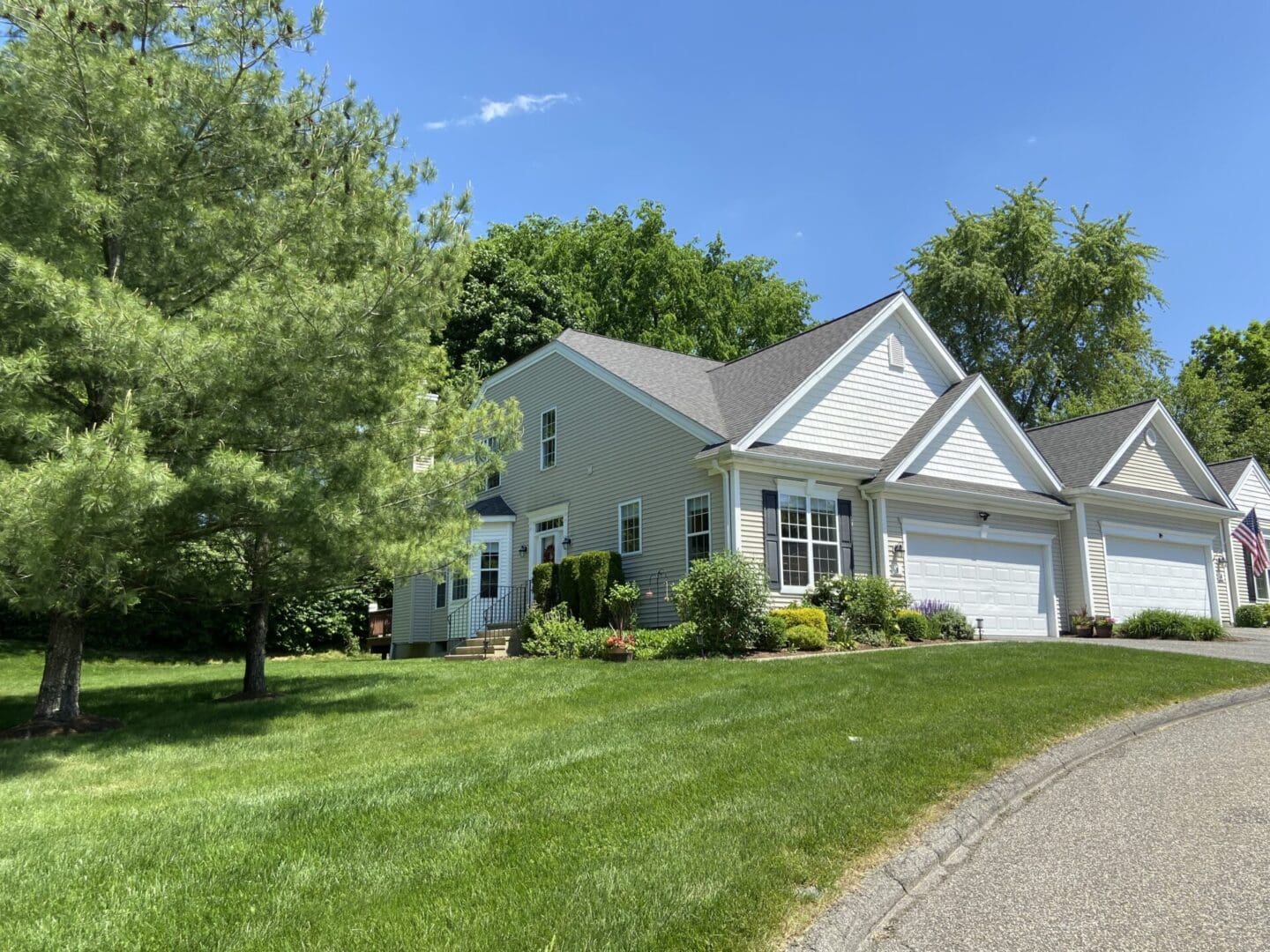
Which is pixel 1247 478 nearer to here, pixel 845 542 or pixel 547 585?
pixel 845 542

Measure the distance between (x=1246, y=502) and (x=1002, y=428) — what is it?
11396 millimetres

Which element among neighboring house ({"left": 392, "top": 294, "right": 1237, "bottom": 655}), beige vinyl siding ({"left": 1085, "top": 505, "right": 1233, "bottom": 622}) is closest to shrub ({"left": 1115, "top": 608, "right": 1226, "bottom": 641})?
beige vinyl siding ({"left": 1085, "top": 505, "right": 1233, "bottom": 622})

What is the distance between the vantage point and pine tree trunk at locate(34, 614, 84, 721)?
8695 millimetres

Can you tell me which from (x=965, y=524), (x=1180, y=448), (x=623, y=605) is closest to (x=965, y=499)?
(x=965, y=524)

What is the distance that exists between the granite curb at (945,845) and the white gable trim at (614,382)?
8.63 m

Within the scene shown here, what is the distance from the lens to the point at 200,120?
28.1ft

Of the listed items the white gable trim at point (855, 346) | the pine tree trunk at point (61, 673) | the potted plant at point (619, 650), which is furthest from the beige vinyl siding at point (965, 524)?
the pine tree trunk at point (61, 673)

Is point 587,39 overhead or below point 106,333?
overhead

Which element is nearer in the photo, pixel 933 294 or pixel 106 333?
pixel 106 333

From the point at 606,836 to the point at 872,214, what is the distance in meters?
28.4

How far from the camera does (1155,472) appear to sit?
20891mm

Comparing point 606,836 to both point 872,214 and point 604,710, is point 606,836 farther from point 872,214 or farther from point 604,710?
point 872,214

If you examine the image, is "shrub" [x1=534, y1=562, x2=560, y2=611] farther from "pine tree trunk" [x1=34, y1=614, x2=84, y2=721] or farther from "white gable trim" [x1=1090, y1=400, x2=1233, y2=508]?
"white gable trim" [x1=1090, y1=400, x2=1233, y2=508]

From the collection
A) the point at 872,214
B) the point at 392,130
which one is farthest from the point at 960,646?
the point at 872,214
